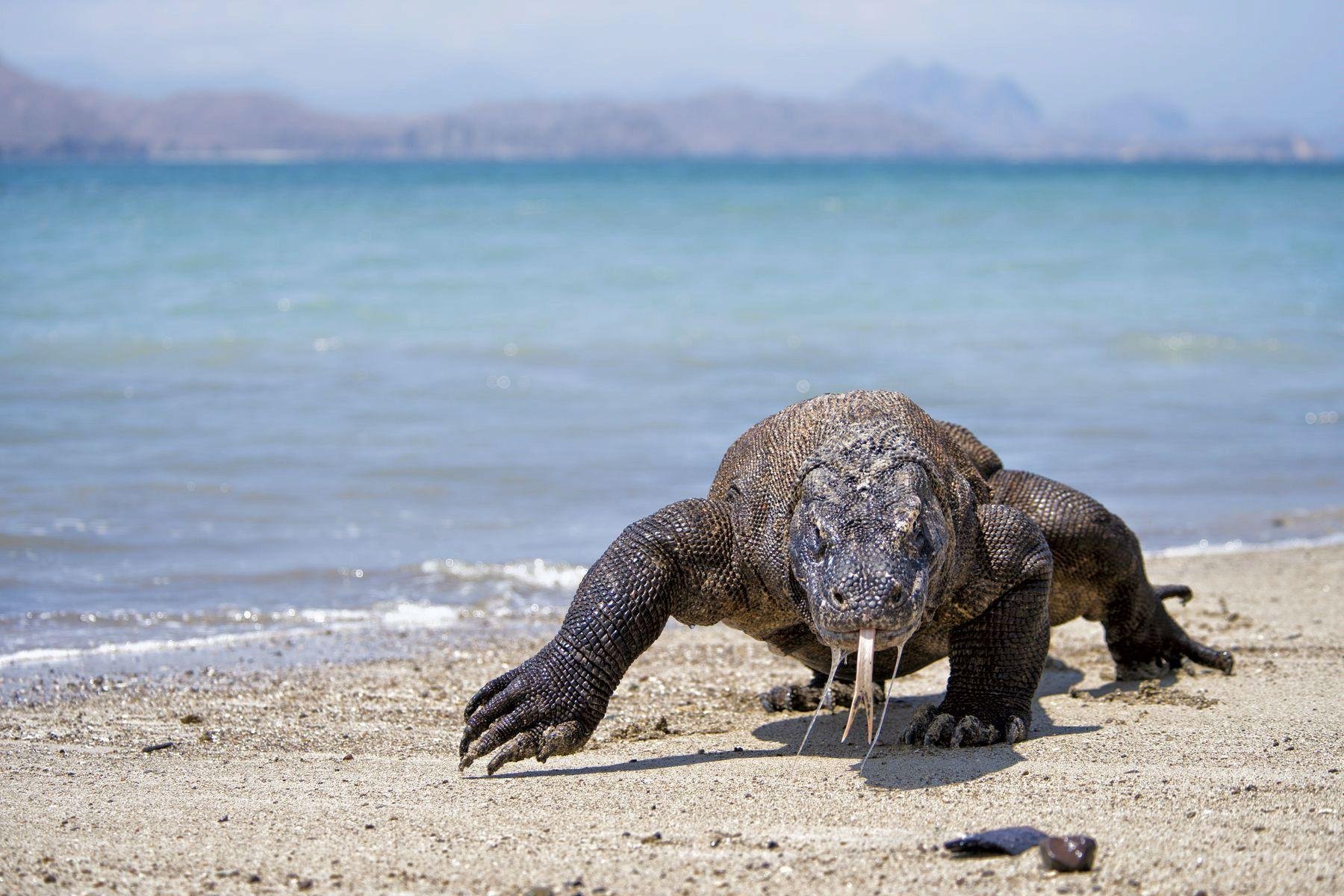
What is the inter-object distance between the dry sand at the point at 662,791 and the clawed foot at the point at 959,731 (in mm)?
58

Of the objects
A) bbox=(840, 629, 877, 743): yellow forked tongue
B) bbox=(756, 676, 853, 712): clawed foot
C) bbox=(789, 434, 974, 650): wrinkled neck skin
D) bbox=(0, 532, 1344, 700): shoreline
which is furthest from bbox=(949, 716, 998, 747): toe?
bbox=(0, 532, 1344, 700): shoreline

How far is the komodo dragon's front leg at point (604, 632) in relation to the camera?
5.98 m

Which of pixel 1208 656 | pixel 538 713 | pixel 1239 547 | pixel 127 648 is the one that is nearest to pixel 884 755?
pixel 538 713

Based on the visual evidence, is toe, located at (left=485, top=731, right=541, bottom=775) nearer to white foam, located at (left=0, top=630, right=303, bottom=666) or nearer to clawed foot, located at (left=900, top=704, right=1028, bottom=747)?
clawed foot, located at (left=900, top=704, right=1028, bottom=747)

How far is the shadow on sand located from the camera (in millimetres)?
5562

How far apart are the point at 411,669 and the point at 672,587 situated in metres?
2.50

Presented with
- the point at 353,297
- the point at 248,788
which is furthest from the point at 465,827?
the point at 353,297

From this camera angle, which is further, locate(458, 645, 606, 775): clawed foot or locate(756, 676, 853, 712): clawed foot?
locate(756, 676, 853, 712): clawed foot

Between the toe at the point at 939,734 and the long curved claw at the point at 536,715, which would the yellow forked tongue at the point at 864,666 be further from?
the long curved claw at the point at 536,715

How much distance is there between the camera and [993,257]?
3616 centimetres

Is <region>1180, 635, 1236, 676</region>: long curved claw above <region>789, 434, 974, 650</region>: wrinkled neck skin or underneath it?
underneath

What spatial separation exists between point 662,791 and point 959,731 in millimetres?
1354

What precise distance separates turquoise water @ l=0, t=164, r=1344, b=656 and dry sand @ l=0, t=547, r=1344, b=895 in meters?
1.98

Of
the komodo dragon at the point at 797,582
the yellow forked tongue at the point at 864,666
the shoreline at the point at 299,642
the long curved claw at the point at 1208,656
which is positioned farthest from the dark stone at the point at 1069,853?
the shoreline at the point at 299,642
